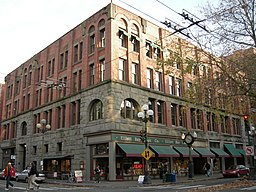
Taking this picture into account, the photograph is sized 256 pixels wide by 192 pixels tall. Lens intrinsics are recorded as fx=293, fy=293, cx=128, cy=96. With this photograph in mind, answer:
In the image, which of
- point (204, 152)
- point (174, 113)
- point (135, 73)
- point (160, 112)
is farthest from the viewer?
point (204, 152)

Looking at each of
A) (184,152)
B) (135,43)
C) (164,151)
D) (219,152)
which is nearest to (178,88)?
(184,152)

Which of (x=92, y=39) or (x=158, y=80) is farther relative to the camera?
(x=158, y=80)

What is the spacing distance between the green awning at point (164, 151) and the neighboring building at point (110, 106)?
153 millimetres

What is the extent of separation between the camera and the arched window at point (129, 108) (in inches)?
1190

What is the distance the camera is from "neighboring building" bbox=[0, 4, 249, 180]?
96.1ft

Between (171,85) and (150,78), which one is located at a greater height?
(150,78)

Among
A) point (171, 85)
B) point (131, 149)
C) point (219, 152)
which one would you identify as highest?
point (171, 85)

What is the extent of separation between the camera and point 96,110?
3125 cm

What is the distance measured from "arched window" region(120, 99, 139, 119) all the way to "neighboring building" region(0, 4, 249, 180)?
10 cm

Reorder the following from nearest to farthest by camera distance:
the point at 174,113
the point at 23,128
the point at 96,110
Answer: the point at 96,110, the point at 174,113, the point at 23,128

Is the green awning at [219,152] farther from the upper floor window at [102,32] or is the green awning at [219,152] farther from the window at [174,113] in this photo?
the upper floor window at [102,32]

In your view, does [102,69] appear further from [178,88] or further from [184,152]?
[184,152]

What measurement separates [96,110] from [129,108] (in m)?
3.54

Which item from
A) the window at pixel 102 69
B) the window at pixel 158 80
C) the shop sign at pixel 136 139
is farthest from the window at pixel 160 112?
the window at pixel 102 69
